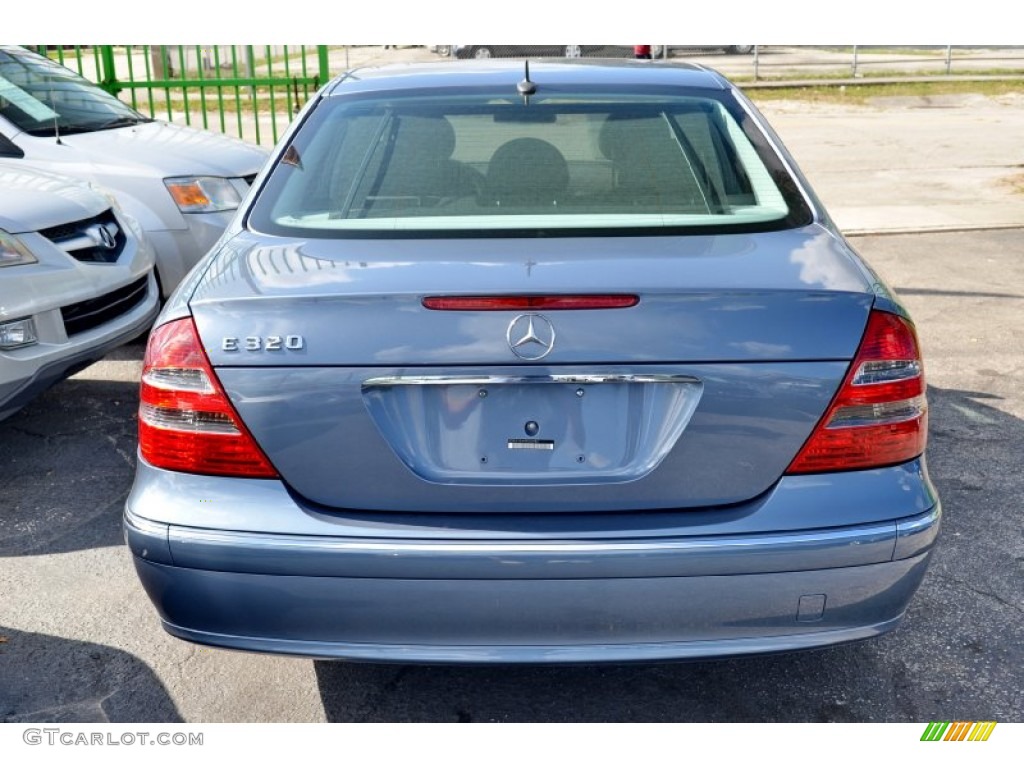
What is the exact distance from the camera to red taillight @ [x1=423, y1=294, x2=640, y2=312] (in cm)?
230

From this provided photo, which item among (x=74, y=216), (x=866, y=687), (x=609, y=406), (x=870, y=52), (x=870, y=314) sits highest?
(x=870, y=314)

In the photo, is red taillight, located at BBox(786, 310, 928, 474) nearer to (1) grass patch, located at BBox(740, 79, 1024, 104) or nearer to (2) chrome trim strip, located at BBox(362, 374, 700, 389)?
(2) chrome trim strip, located at BBox(362, 374, 700, 389)

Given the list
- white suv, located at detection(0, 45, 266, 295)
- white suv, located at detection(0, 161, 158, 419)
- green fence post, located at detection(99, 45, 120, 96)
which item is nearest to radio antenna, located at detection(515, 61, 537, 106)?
white suv, located at detection(0, 161, 158, 419)

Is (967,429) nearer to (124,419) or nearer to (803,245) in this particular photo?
(803,245)

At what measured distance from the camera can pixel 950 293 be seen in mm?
7121

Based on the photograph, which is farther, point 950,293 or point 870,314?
point 950,293

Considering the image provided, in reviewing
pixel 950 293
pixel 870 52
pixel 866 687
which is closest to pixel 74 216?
→ pixel 866 687

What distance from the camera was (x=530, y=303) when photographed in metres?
2.30

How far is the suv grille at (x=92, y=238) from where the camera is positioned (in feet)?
15.4

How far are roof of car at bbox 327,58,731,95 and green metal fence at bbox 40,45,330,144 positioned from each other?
536 cm

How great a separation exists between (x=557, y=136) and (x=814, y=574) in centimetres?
148

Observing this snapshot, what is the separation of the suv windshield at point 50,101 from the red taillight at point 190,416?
455 centimetres

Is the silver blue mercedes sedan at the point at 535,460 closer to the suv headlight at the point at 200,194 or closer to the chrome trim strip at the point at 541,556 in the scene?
the chrome trim strip at the point at 541,556

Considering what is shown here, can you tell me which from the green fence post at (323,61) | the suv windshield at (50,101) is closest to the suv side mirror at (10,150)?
the suv windshield at (50,101)
